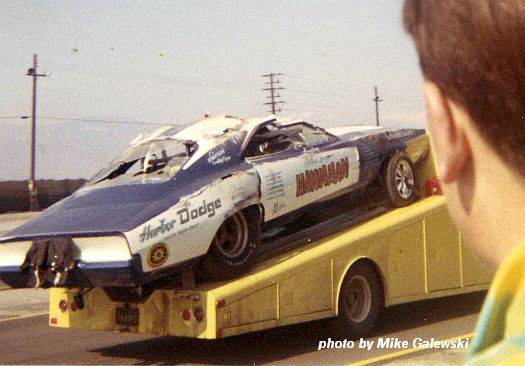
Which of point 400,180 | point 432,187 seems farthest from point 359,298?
point 432,187

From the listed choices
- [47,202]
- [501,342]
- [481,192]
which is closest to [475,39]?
[481,192]

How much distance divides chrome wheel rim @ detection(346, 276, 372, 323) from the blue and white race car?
1.03 m

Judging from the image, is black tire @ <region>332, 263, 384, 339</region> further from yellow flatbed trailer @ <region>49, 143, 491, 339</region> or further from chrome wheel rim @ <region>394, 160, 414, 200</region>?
chrome wheel rim @ <region>394, 160, 414, 200</region>

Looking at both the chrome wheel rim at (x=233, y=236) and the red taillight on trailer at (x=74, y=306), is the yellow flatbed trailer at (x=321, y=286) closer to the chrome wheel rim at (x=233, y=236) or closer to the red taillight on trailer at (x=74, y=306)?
the red taillight on trailer at (x=74, y=306)

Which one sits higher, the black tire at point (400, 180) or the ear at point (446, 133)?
the black tire at point (400, 180)

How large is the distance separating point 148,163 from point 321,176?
6.62ft

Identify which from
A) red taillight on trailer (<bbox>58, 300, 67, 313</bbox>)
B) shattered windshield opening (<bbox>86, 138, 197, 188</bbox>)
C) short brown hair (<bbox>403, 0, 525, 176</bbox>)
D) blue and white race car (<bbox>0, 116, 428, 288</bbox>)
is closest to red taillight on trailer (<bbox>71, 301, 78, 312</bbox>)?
red taillight on trailer (<bbox>58, 300, 67, 313</bbox>)

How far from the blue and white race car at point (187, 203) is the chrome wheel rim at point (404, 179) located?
537 millimetres

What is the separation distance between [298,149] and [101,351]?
327 centimetres

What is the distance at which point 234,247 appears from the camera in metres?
8.69

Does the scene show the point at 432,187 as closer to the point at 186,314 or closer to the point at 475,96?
the point at 186,314

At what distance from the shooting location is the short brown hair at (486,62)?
3.12 ft

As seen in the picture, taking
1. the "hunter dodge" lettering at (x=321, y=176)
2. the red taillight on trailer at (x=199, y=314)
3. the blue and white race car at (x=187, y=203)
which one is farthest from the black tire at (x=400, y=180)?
the red taillight on trailer at (x=199, y=314)

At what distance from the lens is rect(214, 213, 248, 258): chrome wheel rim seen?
8.58 meters
